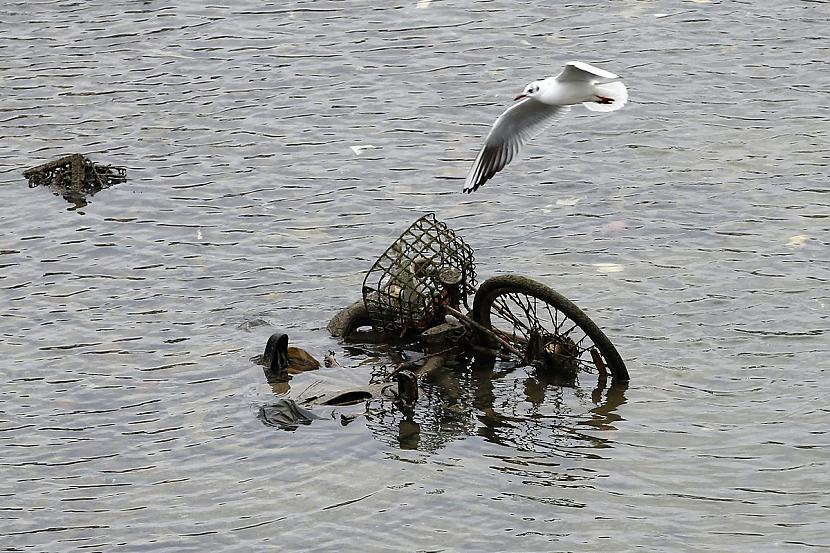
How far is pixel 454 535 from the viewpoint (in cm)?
776

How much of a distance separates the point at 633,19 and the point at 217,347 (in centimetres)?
899

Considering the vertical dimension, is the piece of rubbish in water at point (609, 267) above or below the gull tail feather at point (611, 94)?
below

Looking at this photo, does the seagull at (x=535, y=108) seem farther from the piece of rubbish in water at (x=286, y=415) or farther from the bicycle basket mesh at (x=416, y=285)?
the piece of rubbish in water at (x=286, y=415)

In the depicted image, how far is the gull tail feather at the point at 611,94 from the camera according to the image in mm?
10117

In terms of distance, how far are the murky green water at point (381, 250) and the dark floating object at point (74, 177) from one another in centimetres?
18

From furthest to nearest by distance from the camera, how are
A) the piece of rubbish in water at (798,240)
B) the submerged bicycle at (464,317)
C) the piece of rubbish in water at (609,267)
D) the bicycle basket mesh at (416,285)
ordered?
the piece of rubbish in water at (798,240)
the piece of rubbish in water at (609,267)
the bicycle basket mesh at (416,285)
the submerged bicycle at (464,317)

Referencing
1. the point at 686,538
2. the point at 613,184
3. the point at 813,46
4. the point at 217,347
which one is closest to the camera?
the point at 686,538

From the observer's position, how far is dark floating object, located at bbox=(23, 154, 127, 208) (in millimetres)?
13000

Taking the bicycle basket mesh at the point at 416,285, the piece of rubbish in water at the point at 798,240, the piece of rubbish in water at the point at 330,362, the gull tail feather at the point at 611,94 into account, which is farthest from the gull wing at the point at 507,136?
the piece of rubbish in water at the point at 798,240

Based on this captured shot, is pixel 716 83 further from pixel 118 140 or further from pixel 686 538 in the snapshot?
pixel 686 538

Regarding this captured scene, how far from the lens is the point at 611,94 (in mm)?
10188

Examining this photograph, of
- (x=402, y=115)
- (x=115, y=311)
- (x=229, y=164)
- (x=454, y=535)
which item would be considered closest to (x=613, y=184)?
(x=402, y=115)

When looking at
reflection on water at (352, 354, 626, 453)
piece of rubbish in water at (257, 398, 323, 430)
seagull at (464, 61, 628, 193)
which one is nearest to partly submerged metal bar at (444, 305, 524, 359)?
reflection on water at (352, 354, 626, 453)

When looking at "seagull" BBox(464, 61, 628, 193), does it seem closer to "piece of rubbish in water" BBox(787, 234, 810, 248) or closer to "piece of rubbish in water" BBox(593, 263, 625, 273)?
"piece of rubbish in water" BBox(593, 263, 625, 273)
